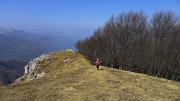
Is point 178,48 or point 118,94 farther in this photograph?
point 178,48

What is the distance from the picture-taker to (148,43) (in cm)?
4188

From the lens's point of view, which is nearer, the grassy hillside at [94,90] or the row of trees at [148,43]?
the grassy hillside at [94,90]

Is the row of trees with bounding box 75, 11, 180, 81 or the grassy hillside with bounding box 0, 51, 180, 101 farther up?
the row of trees with bounding box 75, 11, 180, 81

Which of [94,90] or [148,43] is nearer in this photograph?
[94,90]

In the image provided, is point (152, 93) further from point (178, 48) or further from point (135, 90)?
point (178, 48)

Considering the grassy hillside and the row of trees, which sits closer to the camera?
the grassy hillside

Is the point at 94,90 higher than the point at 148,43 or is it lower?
lower

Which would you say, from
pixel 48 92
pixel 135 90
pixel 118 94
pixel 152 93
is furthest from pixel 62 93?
pixel 152 93

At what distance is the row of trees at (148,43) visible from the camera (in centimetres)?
4069

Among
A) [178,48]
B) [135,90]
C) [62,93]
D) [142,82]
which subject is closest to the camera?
[62,93]

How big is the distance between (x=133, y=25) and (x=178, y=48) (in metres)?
12.5

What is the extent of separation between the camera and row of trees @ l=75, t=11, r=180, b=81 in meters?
40.7

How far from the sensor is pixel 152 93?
1889 cm

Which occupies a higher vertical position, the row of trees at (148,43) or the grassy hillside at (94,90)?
the row of trees at (148,43)
